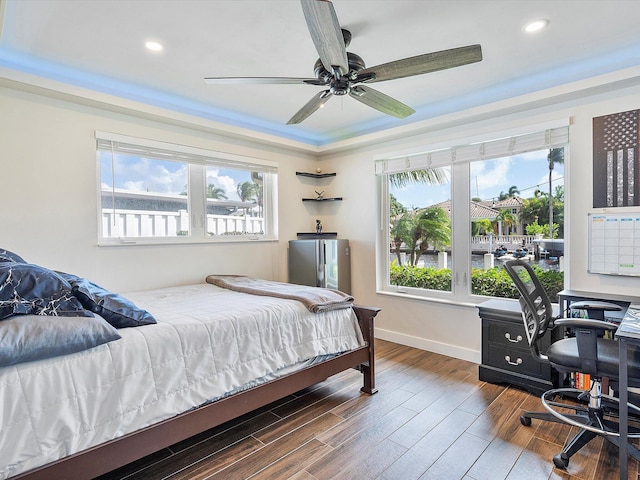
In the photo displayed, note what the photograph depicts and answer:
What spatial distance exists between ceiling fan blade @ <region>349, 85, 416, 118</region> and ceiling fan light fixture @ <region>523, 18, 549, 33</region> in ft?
2.75

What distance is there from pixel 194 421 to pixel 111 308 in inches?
29.6

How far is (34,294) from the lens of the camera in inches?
60.6

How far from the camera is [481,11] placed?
2049 millimetres

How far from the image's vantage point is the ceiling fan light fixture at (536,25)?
2.14 metres

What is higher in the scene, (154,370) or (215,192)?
(215,192)

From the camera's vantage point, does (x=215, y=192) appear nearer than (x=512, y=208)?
No

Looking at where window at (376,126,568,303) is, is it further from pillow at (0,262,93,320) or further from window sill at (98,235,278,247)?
pillow at (0,262,93,320)

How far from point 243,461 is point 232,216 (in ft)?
8.91

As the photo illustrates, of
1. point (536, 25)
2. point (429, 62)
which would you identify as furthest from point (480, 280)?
point (429, 62)

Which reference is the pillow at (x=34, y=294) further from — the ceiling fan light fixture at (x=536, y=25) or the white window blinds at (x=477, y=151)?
the white window blinds at (x=477, y=151)

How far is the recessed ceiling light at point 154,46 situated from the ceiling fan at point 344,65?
0.58 meters

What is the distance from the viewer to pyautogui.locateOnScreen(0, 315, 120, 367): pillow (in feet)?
4.41

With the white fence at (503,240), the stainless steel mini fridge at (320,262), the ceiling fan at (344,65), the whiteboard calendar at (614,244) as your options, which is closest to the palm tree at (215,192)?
the stainless steel mini fridge at (320,262)

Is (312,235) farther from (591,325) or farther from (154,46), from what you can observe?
(591,325)
